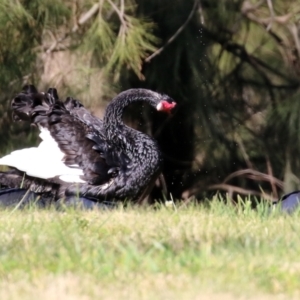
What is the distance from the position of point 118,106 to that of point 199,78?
1.17 m

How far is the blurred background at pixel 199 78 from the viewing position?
6.60m

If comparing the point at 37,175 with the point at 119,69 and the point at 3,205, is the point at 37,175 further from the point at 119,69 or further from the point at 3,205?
the point at 119,69

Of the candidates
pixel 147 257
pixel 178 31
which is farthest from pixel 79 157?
pixel 147 257

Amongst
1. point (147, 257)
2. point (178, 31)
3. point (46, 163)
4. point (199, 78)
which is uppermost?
point (178, 31)

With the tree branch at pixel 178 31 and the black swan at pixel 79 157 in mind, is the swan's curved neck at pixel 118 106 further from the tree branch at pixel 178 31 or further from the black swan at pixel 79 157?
the tree branch at pixel 178 31

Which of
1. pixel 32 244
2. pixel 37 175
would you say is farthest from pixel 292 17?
pixel 32 244

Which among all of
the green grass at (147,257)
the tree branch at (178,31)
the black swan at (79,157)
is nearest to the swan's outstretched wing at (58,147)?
the black swan at (79,157)

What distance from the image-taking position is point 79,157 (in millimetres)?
5535

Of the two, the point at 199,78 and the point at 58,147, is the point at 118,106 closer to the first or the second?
the point at 58,147

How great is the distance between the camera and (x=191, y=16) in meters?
6.73

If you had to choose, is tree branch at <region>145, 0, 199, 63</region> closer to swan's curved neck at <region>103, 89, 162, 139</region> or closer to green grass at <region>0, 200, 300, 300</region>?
swan's curved neck at <region>103, 89, 162, 139</region>

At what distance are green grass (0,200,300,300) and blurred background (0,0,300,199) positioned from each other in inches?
118

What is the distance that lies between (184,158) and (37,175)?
2.03 meters

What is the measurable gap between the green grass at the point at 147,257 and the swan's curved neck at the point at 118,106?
2.13 m
